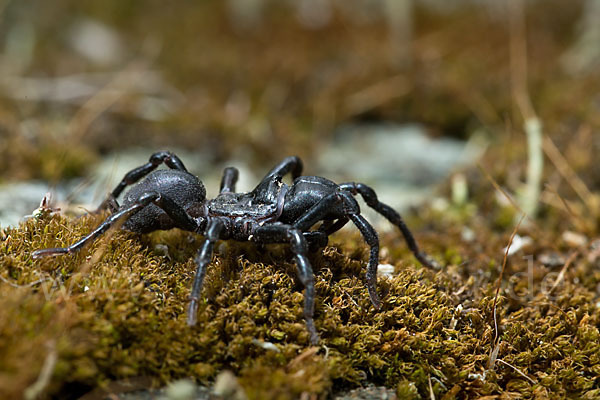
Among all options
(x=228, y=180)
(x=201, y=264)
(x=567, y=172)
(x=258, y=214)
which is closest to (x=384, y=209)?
(x=258, y=214)

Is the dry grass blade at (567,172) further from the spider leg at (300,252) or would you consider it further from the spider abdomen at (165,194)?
the spider abdomen at (165,194)

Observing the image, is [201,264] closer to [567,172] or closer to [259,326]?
[259,326]

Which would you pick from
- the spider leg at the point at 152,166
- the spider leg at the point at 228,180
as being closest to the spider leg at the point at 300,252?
the spider leg at the point at 228,180

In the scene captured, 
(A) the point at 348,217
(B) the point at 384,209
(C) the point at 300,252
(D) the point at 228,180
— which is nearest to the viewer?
(C) the point at 300,252

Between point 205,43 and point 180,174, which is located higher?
point 205,43

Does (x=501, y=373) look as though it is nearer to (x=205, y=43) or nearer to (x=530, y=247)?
(x=530, y=247)

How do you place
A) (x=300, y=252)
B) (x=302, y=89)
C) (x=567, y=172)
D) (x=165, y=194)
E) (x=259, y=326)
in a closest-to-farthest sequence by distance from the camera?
(x=259, y=326), (x=300, y=252), (x=165, y=194), (x=567, y=172), (x=302, y=89)

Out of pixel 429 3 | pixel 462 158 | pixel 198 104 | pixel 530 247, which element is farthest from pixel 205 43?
pixel 530 247
